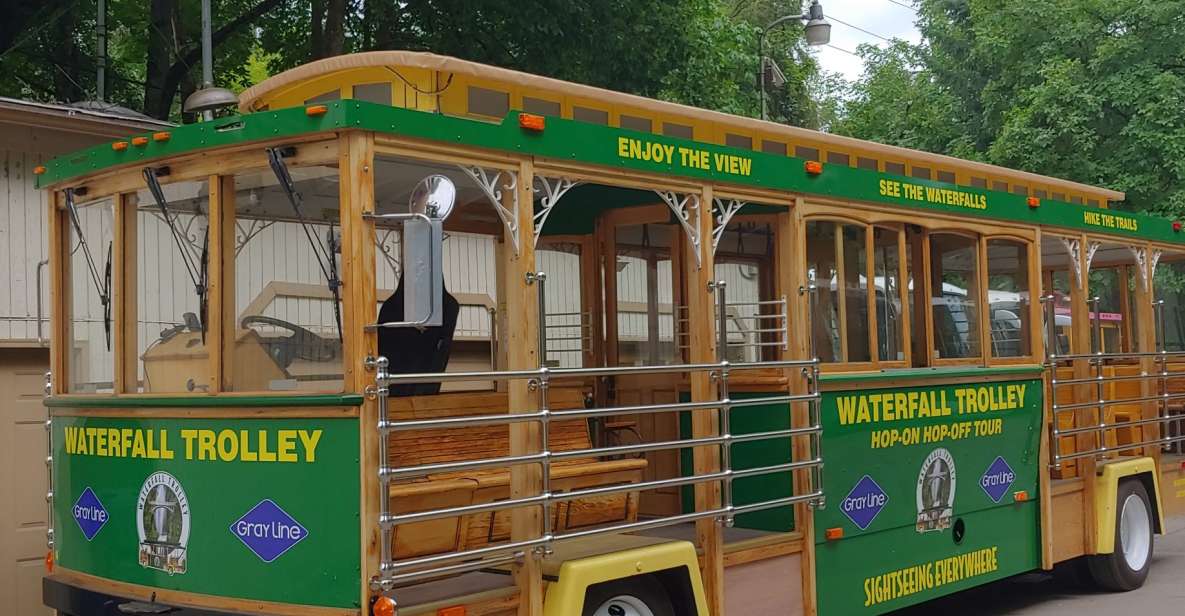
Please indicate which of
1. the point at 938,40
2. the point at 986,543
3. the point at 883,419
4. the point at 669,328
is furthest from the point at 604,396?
the point at 938,40

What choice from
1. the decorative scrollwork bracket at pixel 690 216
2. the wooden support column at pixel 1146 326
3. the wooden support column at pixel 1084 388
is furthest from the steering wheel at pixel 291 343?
the wooden support column at pixel 1146 326

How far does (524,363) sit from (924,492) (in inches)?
133

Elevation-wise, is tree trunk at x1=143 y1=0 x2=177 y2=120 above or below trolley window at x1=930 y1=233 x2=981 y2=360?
above

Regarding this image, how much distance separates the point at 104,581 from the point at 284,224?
1.80 m

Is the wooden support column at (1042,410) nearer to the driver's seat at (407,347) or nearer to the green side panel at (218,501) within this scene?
the driver's seat at (407,347)

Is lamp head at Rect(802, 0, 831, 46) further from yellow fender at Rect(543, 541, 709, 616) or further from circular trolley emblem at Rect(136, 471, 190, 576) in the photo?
circular trolley emblem at Rect(136, 471, 190, 576)

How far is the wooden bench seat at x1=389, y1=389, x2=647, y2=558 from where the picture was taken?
5320 mm

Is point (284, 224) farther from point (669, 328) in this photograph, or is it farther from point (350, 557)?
point (669, 328)

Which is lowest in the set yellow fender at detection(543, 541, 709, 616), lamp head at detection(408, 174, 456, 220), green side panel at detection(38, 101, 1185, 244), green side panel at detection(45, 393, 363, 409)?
yellow fender at detection(543, 541, 709, 616)

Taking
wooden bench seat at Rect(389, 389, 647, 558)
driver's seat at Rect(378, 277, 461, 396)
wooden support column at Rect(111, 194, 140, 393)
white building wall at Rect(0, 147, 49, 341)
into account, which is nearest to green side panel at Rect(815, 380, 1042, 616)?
wooden bench seat at Rect(389, 389, 647, 558)

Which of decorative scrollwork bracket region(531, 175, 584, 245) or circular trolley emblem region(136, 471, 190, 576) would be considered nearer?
circular trolley emblem region(136, 471, 190, 576)

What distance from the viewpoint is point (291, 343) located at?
5.38 meters

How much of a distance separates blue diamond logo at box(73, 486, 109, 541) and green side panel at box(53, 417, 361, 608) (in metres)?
0.02

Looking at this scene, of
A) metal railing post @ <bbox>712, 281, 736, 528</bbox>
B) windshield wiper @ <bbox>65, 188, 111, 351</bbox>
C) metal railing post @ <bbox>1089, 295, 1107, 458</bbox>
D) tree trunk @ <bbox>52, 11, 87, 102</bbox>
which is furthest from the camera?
tree trunk @ <bbox>52, 11, 87, 102</bbox>
